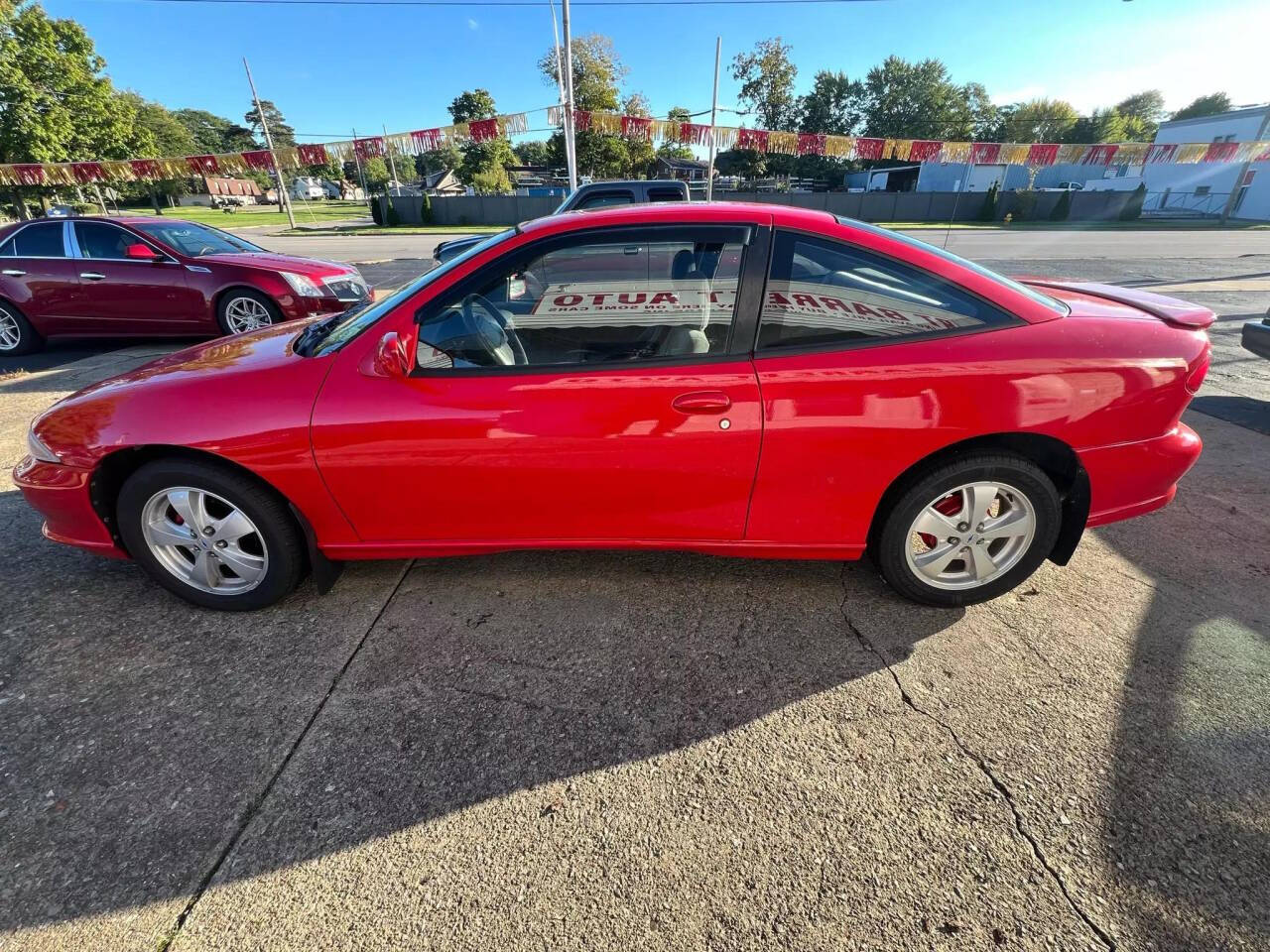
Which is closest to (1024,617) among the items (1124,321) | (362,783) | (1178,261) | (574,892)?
(1124,321)

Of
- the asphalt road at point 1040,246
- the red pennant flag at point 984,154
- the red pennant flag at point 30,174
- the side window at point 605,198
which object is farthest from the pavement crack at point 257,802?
the red pennant flag at point 30,174

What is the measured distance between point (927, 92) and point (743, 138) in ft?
201

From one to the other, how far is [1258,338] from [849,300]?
5133 mm

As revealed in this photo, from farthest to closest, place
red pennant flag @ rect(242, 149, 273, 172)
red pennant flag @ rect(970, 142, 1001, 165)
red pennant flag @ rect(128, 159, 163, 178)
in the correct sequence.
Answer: red pennant flag @ rect(128, 159, 163, 178) < red pennant flag @ rect(242, 149, 273, 172) < red pennant flag @ rect(970, 142, 1001, 165)

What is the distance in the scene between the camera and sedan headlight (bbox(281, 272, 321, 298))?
253 inches

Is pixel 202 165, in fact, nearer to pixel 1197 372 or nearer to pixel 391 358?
pixel 391 358

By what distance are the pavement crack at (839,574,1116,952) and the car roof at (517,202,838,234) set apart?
162 cm

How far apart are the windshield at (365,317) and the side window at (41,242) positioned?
6430mm

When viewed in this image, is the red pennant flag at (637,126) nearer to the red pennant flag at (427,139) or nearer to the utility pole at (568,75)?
the utility pole at (568,75)

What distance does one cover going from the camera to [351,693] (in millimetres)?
2184

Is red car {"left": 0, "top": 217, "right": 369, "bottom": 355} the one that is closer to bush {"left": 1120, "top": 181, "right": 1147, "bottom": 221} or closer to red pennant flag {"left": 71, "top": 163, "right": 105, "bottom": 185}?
red pennant flag {"left": 71, "top": 163, "right": 105, "bottom": 185}

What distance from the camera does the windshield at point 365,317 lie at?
238cm

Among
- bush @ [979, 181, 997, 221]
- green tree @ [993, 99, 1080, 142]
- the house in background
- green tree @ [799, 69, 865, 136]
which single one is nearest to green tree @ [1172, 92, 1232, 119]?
green tree @ [993, 99, 1080, 142]

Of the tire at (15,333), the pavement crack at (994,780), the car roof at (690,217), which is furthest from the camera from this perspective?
the tire at (15,333)
